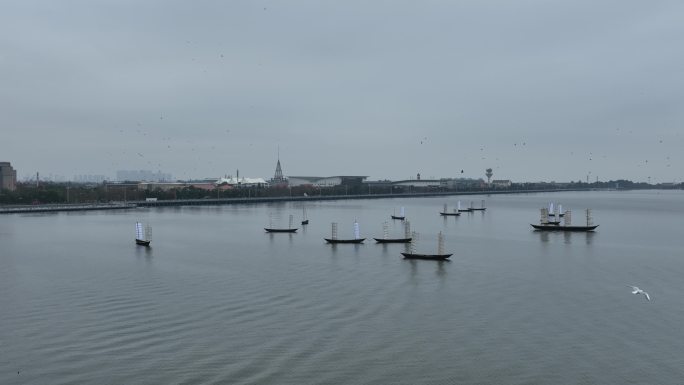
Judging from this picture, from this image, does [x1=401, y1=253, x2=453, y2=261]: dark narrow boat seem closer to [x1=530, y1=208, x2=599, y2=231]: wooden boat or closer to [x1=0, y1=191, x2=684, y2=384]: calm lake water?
[x1=0, y1=191, x2=684, y2=384]: calm lake water

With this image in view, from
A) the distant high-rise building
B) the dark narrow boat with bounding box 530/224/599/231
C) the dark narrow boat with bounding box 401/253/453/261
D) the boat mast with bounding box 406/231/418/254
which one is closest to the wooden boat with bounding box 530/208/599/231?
the dark narrow boat with bounding box 530/224/599/231

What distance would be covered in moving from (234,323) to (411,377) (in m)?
5.42

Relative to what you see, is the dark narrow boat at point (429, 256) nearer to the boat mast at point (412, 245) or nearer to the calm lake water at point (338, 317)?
the boat mast at point (412, 245)

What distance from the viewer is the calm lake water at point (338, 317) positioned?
11.5 m

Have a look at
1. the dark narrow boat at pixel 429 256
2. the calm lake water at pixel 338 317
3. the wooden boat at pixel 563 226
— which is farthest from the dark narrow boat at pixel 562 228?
the dark narrow boat at pixel 429 256

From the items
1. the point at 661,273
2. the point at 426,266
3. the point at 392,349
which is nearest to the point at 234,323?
the point at 392,349

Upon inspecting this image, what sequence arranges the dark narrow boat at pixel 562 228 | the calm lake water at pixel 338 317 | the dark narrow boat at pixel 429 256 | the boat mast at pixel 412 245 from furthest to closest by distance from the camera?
the dark narrow boat at pixel 562 228
the boat mast at pixel 412 245
the dark narrow boat at pixel 429 256
the calm lake water at pixel 338 317

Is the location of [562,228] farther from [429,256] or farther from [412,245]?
[429,256]

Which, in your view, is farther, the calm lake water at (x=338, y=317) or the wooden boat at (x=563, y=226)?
the wooden boat at (x=563, y=226)

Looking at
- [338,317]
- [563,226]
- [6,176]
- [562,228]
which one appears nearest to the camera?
[338,317]

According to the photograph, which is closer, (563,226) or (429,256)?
(429,256)

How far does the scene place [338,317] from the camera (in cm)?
1530

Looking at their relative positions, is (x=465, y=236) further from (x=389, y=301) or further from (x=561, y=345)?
(x=561, y=345)

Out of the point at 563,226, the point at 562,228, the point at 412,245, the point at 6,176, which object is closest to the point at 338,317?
the point at 412,245
